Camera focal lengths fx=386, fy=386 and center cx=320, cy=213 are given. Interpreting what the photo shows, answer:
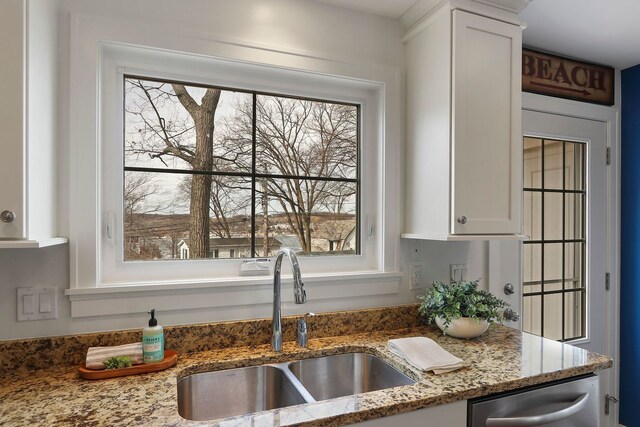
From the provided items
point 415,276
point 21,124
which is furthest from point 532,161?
point 21,124

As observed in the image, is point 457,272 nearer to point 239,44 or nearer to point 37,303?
point 239,44

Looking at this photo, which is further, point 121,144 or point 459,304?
point 459,304

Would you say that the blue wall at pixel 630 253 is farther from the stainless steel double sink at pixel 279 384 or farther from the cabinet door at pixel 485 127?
the stainless steel double sink at pixel 279 384

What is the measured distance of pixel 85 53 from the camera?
134 cm

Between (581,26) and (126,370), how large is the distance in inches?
100.0

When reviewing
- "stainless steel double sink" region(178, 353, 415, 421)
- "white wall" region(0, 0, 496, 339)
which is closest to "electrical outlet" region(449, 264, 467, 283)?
"white wall" region(0, 0, 496, 339)

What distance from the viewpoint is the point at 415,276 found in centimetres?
185

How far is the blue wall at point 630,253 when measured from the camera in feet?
7.89

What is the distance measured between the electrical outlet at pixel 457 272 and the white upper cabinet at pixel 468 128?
356 mm

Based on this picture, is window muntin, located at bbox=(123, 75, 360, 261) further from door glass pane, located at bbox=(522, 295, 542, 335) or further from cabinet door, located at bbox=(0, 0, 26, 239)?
door glass pane, located at bbox=(522, 295, 542, 335)

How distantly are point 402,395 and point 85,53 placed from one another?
1529 mm

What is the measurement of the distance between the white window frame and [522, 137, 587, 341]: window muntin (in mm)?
969

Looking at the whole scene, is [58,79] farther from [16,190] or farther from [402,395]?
[402,395]

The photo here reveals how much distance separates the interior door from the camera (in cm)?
224
